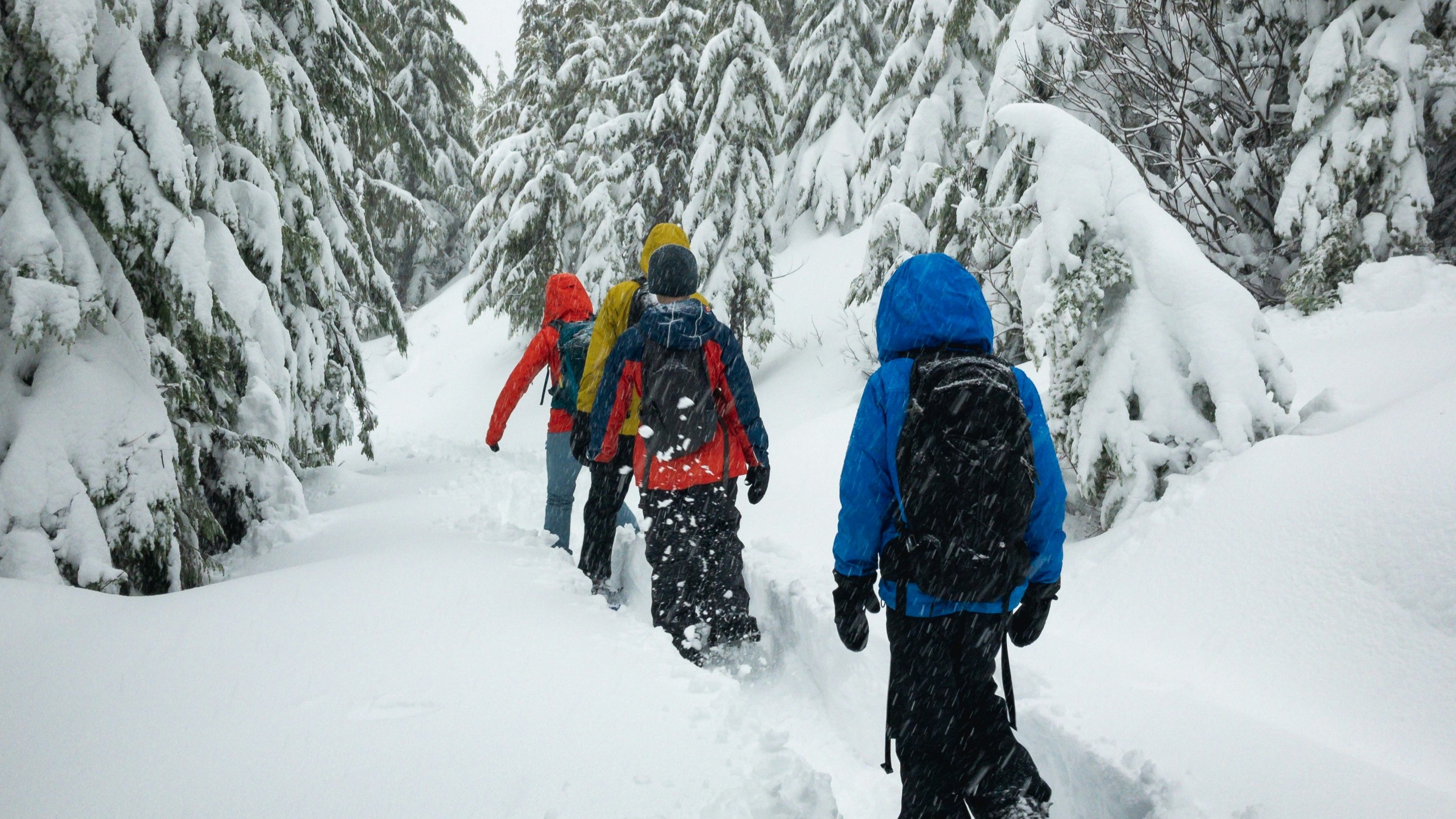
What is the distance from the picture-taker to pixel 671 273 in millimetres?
4180

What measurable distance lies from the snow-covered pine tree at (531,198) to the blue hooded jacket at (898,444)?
1409 centimetres

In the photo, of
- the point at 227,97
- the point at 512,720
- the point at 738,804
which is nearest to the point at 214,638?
the point at 512,720

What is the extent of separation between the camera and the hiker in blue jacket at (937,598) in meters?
2.40

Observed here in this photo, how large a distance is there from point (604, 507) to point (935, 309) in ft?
10.1

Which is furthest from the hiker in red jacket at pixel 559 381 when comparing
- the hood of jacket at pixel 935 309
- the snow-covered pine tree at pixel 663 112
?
the snow-covered pine tree at pixel 663 112

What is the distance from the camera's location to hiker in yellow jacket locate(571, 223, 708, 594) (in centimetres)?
450

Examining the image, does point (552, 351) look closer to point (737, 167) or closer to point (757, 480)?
point (757, 480)

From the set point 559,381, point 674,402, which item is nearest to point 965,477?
point 674,402

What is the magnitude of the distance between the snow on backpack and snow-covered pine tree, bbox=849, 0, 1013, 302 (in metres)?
6.11

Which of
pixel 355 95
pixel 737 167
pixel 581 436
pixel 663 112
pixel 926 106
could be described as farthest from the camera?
pixel 663 112

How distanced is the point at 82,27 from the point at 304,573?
271 centimetres

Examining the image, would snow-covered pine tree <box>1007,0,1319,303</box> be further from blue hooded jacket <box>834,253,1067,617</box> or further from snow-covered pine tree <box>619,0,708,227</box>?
snow-covered pine tree <box>619,0,708,227</box>

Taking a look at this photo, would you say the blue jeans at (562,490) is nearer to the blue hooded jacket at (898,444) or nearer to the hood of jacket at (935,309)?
the blue hooded jacket at (898,444)

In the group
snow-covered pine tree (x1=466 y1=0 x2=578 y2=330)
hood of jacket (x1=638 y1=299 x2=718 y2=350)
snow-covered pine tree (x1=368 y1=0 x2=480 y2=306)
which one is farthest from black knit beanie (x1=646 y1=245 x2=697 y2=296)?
snow-covered pine tree (x1=466 y1=0 x2=578 y2=330)
